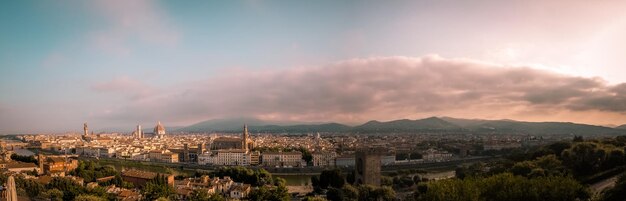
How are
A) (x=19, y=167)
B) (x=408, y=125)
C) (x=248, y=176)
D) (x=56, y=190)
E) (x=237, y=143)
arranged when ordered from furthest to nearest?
(x=408, y=125) < (x=237, y=143) < (x=19, y=167) < (x=248, y=176) < (x=56, y=190)

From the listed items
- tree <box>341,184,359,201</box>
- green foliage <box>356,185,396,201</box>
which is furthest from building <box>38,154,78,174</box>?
green foliage <box>356,185,396,201</box>

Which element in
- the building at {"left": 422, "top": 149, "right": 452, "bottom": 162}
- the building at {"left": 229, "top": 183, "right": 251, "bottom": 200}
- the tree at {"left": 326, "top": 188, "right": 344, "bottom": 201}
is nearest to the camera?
the tree at {"left": 326, "top": 188, "right": 344, "bottom": 201}

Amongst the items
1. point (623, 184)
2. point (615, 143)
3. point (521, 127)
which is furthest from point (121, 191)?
point (521, 127)

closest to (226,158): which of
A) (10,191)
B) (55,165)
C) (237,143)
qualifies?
(237,143)

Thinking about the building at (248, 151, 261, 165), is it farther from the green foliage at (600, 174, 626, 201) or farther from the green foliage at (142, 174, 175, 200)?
the green foliage at (600, 174, 626, 201)

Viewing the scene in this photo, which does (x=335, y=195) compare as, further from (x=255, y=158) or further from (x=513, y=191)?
(x=255, y=158)

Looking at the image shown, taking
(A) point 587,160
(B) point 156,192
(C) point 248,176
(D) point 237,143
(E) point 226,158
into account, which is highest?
(A) point 587,160

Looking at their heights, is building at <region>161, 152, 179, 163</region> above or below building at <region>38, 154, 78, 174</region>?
below
